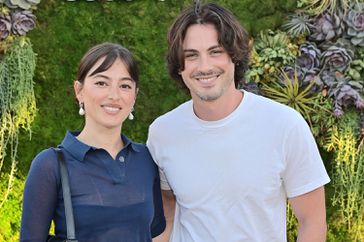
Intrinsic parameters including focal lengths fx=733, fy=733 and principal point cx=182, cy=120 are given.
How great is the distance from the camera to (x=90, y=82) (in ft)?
8.00

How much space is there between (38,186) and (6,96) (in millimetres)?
1587

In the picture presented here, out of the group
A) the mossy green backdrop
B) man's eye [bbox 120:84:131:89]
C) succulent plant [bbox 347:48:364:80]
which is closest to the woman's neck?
man's eye [bbox 120:84:131:89]

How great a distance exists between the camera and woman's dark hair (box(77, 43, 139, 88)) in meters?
2.44

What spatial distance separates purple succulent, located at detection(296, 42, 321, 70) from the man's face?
1.28 metres

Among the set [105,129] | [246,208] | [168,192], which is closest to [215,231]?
[246,208]

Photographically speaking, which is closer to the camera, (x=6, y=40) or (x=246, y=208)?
(x=246, y=208)

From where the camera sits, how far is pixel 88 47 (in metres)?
3.95

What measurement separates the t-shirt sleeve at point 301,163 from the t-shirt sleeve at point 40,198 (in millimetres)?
810

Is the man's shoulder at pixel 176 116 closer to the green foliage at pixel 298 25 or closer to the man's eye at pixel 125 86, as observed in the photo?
the man's eye at pixel 125 86

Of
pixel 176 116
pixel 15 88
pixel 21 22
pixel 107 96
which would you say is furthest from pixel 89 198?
pixel 21 22

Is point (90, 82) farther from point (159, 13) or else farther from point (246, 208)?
point (159, 13)

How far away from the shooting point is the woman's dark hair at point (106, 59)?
244 cm

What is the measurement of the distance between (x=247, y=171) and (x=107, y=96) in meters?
0.55

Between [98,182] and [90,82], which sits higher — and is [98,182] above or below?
below
